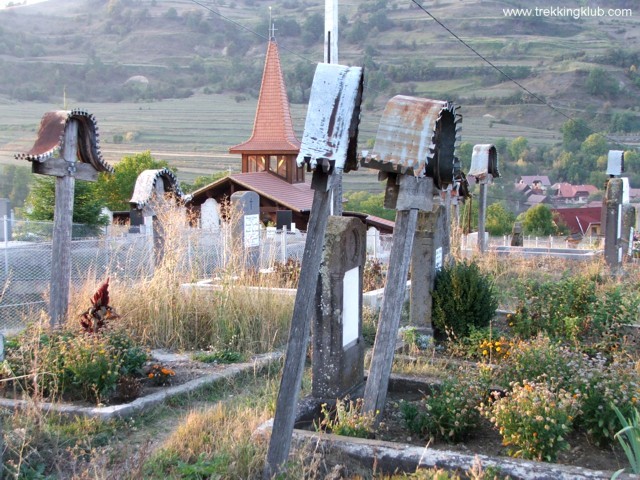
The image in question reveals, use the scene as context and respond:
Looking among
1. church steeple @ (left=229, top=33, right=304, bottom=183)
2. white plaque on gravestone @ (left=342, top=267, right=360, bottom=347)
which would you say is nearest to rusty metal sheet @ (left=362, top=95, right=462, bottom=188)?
white plaque on gravestone @ (left=342, top=267, right=360, bottom=347)

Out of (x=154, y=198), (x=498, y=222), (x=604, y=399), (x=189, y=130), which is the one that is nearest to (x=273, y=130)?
(x=498, y=222)

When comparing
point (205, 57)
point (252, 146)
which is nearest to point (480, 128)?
point (252, 146)

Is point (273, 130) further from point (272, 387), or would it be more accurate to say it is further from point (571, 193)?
point (272, 387)

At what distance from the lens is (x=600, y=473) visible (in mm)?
4039

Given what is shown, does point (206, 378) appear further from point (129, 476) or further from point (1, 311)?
point (1, 311)

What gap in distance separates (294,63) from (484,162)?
109 meters

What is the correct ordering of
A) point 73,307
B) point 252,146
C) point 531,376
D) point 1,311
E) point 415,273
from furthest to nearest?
point 252,146 → point 1,311 → point 415,273 → point 73,307 → point 531,376

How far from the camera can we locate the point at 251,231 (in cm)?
1219

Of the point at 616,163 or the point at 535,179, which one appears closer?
the point at 616,163

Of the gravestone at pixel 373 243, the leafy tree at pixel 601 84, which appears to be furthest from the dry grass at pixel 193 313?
the leafy tree at pixel 601 84

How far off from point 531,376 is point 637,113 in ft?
278

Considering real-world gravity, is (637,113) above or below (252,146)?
above

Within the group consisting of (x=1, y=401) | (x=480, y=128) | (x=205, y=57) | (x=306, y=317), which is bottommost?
(x=1, y=401)

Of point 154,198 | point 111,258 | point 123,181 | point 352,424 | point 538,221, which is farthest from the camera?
point 538,221
